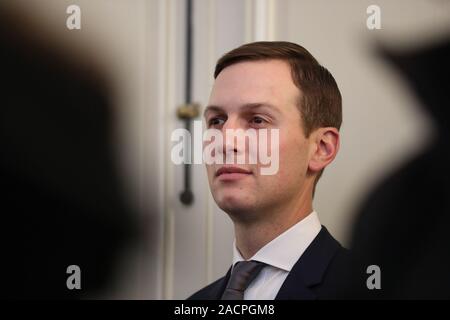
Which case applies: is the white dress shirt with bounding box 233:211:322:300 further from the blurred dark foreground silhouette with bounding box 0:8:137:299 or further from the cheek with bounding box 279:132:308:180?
the blurred dark foreground silhouette with bounding box 0:8:137:299

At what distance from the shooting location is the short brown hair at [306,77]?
146 centimetres

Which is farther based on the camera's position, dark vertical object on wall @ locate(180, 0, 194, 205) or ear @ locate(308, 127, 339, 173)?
dark vertical object on wall @ locate(180, 0, 194, 205)

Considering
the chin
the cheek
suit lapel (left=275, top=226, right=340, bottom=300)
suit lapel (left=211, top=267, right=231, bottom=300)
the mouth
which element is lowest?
suit lapel (left=211, top=267, right=231, bottom=300)

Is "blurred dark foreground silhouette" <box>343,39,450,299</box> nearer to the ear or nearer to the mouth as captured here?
the ear

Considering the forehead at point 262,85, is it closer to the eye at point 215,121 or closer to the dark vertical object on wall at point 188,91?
the eye at point 215,121

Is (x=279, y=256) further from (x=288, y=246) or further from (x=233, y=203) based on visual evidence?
(x=233, y=203)

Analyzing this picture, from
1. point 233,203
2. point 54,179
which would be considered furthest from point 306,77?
point 54,179

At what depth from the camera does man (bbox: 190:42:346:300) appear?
1.45 metres

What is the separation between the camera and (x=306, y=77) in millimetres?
1471

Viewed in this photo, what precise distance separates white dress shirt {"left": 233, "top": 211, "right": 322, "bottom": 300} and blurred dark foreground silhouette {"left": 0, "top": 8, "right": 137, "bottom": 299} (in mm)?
342

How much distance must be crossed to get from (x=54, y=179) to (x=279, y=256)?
607 millimetres

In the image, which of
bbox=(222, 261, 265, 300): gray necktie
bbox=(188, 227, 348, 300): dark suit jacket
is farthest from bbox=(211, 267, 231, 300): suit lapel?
bbox=(188, 227, 348, 300): dark suit jacket

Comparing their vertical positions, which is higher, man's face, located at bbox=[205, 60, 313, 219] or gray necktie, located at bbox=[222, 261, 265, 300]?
man's face, located at bbox=[205, 60, 313, 219]
